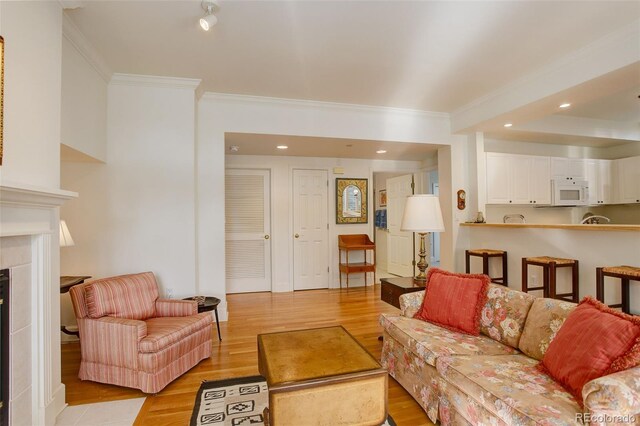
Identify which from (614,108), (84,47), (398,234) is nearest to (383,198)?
(398,234)

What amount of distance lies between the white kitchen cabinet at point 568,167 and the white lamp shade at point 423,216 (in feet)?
11.2

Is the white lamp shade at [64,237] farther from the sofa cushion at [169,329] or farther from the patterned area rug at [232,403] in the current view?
the patterned area rug at [232,403]

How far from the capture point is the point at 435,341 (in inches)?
79.2

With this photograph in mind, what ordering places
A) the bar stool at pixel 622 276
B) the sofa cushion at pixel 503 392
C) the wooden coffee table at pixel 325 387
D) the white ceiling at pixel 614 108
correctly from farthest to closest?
the white ceiling at pixel 614 108 < the bar stool at pixel 622 276 < the wooden coffee table at pixel 325 387 < the sofa cushion at pixel 503 392

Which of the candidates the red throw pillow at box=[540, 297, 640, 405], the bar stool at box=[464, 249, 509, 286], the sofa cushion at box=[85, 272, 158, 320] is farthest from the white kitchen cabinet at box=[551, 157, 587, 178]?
the sofa cushion at box=[85, 272, 158, 320]

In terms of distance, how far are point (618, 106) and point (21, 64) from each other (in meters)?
6.17

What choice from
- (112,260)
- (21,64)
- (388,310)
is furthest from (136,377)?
(388,310)

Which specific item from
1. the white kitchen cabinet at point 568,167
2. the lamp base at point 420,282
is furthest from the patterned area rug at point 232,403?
the white kitchen cabinet at point 568,167

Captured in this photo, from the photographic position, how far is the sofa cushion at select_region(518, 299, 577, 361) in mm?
1737

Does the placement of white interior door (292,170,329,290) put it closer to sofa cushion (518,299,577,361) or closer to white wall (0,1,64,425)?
white wall (0,1,64,425)

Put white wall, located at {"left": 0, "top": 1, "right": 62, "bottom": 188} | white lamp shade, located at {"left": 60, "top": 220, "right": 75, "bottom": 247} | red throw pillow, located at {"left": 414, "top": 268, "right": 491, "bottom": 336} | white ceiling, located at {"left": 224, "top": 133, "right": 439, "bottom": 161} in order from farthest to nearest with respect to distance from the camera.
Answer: white ceiling, located at {"left": 224, "top": 133, "right": 439, "bottom": 161}, white lamp shade, located at {"left": 60, "top": 220, "right": 75, "bottom": 247}, red throw pillow, located at {"left": 414, "top": 268, "right": 491, "bottom": 336}, white wall, located at {"left": 0, "top": 1, "right": 62, "bottom": 188}

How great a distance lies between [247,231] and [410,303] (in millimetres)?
3384

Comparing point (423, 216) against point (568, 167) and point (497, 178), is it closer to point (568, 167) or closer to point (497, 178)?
point (497, 178)

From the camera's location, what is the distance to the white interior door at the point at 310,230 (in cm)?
542
